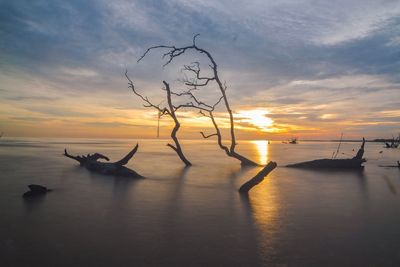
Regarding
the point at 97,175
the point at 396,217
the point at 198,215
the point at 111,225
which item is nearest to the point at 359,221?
the point at 396,217

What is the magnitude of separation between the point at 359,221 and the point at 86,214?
8.39 meters

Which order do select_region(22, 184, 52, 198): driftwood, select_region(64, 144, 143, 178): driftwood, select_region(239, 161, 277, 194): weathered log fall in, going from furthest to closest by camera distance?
select_region(64, 144, 143, 178): driftwood
select_region(239, 161, 277, 194): weathered log
select_region(22, 184, 52, 198): driftwood

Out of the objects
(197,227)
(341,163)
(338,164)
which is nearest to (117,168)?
(197,227)

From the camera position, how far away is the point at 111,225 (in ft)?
27.6

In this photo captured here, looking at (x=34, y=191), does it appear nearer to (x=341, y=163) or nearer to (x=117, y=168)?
(x=117, y=168)

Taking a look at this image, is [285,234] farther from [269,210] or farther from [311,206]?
[311,206]

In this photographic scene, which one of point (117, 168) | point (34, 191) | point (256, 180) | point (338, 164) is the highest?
point (338, 164)

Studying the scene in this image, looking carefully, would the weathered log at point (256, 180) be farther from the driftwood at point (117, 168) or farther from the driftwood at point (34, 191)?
the driftwood at point (34, 191)

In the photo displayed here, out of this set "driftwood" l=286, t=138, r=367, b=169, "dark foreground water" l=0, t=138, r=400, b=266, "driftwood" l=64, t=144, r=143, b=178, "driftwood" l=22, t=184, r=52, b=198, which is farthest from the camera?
"driftwood" l=286, t=138, r=367, b=169

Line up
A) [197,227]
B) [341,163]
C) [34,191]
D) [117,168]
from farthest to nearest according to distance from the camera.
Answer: [341,163]
[117,168]
[34,191]
[197,227]

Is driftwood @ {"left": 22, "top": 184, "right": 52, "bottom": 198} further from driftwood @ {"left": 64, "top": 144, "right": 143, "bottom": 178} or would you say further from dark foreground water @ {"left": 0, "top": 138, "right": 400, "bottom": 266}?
driftwood @ {"left": 64, "top": 144, "right": 143, "bottom": 178}

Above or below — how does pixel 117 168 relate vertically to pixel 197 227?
above

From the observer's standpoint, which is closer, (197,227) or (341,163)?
(197,227)

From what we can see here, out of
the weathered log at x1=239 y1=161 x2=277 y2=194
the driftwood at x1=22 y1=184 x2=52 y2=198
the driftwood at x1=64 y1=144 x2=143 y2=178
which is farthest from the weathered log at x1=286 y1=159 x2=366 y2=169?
the driftwood at x1=22 y1=184 x2=52 y2=198
